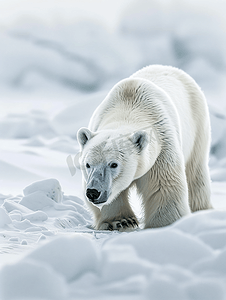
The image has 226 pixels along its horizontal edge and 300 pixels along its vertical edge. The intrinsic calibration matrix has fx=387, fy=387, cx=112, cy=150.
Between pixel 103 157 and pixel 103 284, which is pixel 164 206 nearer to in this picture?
pixel 103 157

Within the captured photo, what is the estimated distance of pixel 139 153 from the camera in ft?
11.8

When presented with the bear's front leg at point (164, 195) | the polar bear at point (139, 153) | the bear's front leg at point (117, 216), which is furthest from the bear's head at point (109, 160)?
the bear's front leg at point (117, 216)

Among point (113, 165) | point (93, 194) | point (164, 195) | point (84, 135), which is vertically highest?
point (84, 135)

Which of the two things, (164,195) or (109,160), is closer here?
(109,160)

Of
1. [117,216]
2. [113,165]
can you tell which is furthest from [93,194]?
[117,216]

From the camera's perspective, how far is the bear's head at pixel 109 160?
3.33m

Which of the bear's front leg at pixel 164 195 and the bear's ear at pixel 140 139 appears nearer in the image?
the bear's ear at pixel 140 139

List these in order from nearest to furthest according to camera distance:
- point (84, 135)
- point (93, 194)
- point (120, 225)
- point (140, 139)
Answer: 1. point (93, 194)
2. point (140, 139)
3. point (84, 135)
4. point (120, 225)

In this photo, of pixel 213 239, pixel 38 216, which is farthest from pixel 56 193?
pixel 213 239

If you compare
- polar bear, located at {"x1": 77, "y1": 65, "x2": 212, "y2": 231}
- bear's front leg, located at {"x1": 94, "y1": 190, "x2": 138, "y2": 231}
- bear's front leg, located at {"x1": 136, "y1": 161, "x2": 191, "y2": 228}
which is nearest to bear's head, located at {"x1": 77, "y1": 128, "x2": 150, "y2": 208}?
polar bear, located at {"x1": 77, "y1": 65, "x2": 212, "y2": 231}

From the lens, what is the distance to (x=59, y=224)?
4.16 m

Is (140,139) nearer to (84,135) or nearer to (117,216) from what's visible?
(84,135)

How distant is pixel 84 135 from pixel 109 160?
17.9 inches

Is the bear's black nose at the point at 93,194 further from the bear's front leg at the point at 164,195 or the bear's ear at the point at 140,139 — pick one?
the bear's front leg at the point at 164,195
